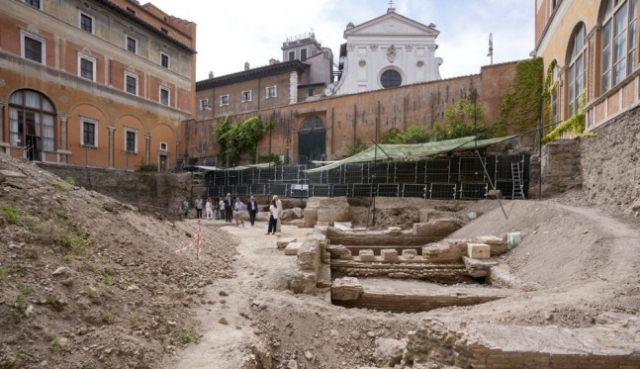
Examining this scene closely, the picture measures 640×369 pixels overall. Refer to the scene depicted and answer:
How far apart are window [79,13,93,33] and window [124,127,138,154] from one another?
7436 mm

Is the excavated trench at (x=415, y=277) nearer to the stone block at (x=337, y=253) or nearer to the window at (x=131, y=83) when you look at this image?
the stone block at (x=337, y=253)

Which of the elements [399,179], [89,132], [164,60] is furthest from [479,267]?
[164,60]

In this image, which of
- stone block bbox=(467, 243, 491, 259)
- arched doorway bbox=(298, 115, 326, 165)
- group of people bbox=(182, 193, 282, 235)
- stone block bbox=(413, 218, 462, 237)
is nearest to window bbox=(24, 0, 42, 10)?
group of people bbox=(182, 193, 282, 235)

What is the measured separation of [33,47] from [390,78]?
28.6 meters

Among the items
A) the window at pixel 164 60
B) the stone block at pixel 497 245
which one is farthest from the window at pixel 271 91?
the stone block at pixel 497 245

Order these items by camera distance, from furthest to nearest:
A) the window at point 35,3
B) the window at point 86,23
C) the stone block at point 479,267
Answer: the window at point 86,23 < the window at point 35,3 < the stone block at point 479,267

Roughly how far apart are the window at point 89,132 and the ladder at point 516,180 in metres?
27.4

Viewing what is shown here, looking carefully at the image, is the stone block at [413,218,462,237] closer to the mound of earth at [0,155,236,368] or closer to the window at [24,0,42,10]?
the mound of earth at [0,155,236,368]

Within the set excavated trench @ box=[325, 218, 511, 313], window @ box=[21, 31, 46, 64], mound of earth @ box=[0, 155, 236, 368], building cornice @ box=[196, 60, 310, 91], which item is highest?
building cornice @ box=[196, 60, 310, 91]

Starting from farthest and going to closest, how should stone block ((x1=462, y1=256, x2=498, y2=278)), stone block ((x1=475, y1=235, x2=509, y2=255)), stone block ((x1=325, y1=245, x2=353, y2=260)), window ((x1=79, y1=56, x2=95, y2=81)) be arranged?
window ((x1=79, y1=56, x2=95, y2=81)) → stone block ((x1=325, y1=245, x2=353, y2=260)) → stone block ((x1=475, y1=235, x2=509, y2=255)) → stone block ((x1=462, y1=256, x2=498, y2=278))

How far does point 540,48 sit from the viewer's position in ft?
62.5

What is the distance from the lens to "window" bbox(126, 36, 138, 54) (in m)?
27.3

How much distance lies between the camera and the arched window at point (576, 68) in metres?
13.0

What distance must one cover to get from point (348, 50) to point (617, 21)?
2638 cm
